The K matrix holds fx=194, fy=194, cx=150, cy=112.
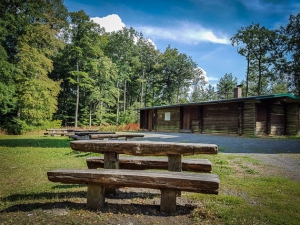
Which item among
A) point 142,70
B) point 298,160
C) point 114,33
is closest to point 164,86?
point 142,70

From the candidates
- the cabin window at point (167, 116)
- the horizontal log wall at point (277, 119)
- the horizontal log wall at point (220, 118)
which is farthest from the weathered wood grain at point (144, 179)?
the cabin window at point (167, 116)

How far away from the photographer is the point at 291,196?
135 inches

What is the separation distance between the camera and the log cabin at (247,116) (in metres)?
16.5

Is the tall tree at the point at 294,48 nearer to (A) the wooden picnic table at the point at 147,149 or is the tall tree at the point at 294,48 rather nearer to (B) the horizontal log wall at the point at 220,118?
(B) the horizontal log wall at the point at 220,118

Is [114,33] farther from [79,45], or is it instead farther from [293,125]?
[293,125]

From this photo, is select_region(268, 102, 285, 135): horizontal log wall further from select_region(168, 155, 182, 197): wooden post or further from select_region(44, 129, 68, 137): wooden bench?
select_region(44, 129, 68, 137): wooden bench

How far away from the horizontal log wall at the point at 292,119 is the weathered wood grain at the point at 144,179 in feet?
Answer: 63.9

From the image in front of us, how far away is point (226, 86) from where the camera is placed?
63344 millimetres

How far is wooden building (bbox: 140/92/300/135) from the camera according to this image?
16.5 m

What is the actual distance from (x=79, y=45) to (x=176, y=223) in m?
33.0

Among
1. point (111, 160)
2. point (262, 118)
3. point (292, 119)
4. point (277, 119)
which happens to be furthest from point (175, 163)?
point (292, 119)

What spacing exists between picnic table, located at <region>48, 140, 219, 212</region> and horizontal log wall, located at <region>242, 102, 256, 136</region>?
1544cm

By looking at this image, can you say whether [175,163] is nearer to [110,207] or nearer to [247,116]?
[110,207]

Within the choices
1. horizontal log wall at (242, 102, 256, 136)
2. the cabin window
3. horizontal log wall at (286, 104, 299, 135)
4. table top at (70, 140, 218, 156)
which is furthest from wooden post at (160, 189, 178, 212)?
the cabin window
